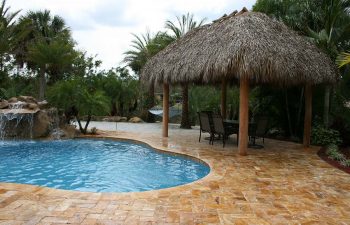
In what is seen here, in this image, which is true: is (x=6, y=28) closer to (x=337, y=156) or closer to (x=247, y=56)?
(x=247, y=56)

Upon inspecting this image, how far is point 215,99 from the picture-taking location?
15.5 metres

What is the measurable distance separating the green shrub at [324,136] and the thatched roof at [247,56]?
6.28 feet

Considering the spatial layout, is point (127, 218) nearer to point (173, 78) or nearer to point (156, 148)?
point (156, 148)

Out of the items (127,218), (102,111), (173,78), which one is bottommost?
(127,218)

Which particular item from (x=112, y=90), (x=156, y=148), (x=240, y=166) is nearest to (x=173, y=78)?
(x=156, y=148)

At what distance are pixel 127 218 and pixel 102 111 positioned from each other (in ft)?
28.1

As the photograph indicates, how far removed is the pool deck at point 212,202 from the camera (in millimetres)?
3877

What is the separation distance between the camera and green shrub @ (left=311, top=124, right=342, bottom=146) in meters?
9.95

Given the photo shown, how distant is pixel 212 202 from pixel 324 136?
7007 mm

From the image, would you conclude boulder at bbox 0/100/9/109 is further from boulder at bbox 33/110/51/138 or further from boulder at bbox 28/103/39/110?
boulder at bbox 33/110/51/138

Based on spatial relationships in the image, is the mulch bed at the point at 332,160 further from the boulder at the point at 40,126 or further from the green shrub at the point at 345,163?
the boulder at the point at 40,126

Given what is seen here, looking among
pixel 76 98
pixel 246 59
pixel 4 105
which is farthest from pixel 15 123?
pixel 246 59

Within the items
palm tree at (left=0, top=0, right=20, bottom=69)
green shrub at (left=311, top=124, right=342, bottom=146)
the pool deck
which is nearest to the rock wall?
palm tree at (left=0, top=0, right=20, bottom=69)

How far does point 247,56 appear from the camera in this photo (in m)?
7.36
